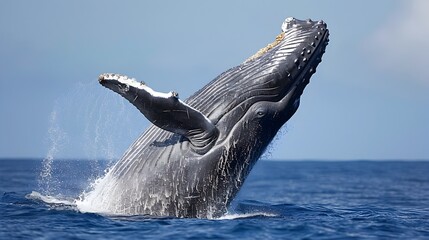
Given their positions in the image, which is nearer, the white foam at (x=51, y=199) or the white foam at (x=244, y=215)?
the white foam at (x=244, y=215)

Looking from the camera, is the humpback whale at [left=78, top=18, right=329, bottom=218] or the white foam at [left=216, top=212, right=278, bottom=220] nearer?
the humpback whale at [left=78, top=18, right=329, bottom=218]

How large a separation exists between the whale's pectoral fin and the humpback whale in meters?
0.03

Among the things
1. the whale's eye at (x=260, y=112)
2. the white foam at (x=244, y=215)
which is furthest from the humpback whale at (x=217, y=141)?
the white foam at (x=244, y=215)

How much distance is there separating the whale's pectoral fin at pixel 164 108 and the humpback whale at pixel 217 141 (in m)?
0.03

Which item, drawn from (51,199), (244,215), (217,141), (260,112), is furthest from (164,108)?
(51,199)

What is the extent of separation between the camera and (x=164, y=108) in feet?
37.5

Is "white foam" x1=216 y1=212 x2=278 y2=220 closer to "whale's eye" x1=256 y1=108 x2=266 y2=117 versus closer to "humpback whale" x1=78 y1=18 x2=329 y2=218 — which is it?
"humpback whale" x1=78 y1=18 x2=329 y2=218

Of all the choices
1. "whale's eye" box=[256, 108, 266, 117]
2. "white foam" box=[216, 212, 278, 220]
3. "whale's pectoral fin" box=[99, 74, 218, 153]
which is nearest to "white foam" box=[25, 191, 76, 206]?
"white foam" box=[216, 212, 278, 220]

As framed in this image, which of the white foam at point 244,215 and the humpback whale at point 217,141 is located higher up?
the humpback whale at point 217,141

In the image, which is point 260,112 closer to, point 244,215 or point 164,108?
point 164,108

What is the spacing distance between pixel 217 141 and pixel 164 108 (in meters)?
1.25

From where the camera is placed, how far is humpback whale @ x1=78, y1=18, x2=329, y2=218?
12.3 m

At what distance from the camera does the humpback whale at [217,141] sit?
40.2 feet

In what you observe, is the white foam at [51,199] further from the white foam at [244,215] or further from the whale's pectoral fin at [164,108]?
the whale's pectoral fin at [164,108]
